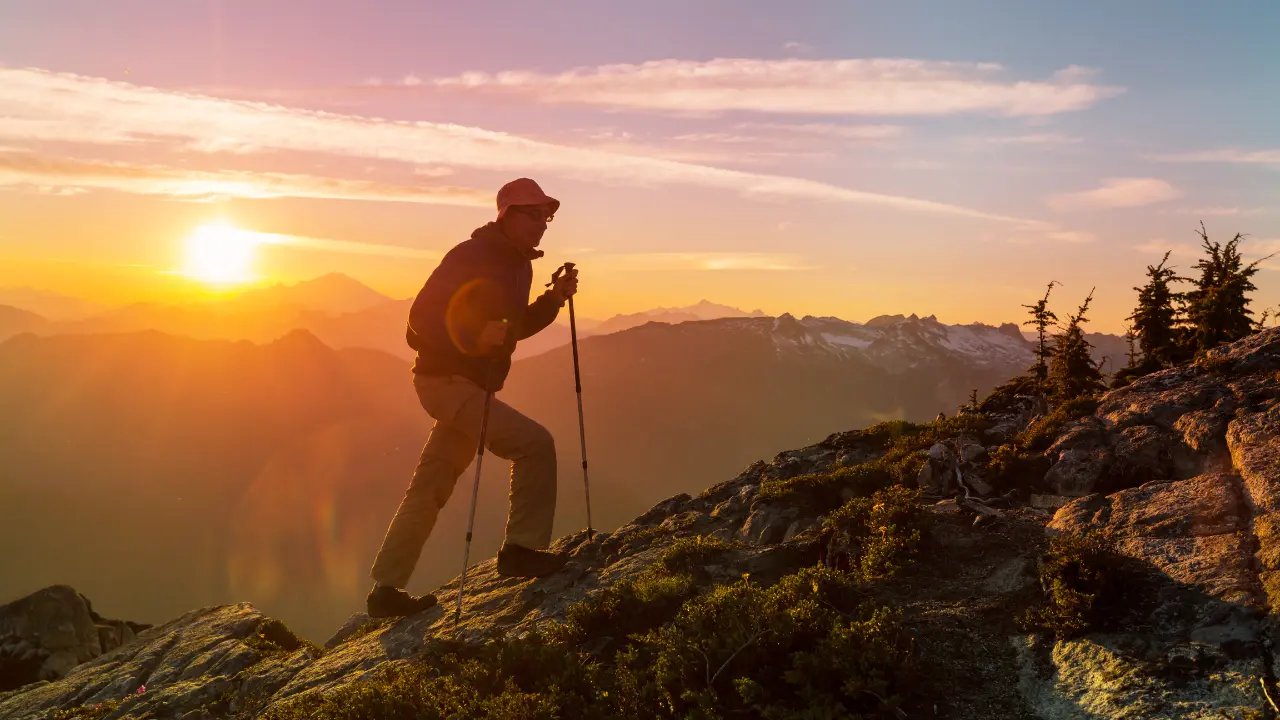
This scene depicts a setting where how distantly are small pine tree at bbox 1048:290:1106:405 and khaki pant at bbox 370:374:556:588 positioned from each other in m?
10.9

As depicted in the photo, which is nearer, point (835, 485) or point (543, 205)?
point (543, 205)

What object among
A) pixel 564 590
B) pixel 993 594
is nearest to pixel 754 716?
pixel 993 594

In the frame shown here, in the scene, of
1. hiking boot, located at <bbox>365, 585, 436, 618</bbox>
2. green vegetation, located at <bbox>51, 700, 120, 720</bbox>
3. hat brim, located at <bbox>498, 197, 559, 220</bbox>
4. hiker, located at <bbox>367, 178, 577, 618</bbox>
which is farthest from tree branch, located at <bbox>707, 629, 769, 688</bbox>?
green vegetation, located at <bbox>51, 700, 120, 720</bbox>

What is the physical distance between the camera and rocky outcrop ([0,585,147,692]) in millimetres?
17312

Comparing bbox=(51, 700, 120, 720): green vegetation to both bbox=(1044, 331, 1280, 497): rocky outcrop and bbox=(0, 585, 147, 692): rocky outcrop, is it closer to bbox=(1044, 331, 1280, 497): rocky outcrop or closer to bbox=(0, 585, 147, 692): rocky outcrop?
bbox=(0, 585, 147, 692): rocky outcrop

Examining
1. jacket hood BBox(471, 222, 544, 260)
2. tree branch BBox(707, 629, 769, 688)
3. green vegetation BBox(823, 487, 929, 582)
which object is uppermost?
jacket hood BBox(471, 222, 544, 260)

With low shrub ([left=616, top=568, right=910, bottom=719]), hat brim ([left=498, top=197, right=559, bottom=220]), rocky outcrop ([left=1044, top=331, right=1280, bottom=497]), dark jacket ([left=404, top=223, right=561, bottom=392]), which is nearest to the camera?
low shrub ([left=616, top=568, right=910, bottom=719])

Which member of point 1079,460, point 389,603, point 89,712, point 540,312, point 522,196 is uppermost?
point 522,196

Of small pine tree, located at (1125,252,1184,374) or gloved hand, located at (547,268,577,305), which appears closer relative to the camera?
gloved hand, located at (547,268,577,305)

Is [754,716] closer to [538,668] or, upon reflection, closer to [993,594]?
[538,668]

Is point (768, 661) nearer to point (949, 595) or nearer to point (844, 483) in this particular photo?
point (949, 595)

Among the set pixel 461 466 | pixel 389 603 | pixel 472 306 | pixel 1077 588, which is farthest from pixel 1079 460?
pixel 389 603

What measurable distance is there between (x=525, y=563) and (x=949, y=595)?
19.7 ft

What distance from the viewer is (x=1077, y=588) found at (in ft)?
21.1
